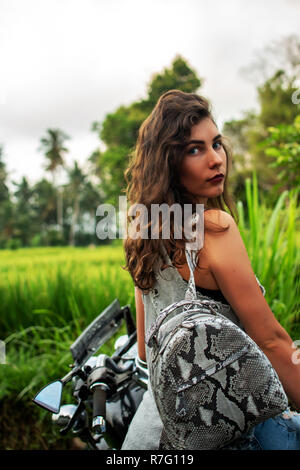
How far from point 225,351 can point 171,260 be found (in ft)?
1.24

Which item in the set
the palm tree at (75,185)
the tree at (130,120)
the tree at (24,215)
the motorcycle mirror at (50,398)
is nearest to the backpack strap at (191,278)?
the motorcycle mirror at (50,398)

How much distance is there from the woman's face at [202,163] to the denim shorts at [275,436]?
0.74m

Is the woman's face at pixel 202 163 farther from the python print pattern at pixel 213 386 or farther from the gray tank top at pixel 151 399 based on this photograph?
the python print pattern at pixel 213 386

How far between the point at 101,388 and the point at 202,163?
846 mm

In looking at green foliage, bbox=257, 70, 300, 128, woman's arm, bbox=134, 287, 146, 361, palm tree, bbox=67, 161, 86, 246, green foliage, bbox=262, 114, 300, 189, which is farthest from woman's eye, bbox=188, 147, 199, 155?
palm tree, bbox=67, 161, 86, 246

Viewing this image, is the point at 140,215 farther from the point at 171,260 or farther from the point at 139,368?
the point at 139,368

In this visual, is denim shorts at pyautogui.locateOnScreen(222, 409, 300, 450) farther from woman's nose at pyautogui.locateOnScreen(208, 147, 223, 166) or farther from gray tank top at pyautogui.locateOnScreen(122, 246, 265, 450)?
woman's nose at pyautogui.locateOnScreen(208, 147, 223, 166)

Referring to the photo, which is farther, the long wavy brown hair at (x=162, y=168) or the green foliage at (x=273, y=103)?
the green foliage at (x=273, y=103)

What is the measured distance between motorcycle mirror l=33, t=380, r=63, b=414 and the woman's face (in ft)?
2.72

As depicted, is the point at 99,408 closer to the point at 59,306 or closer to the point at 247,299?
the point at 247,299

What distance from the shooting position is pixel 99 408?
118 cm

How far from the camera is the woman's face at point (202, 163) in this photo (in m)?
1.28

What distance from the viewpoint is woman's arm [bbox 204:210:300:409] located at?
1057 millimetres
